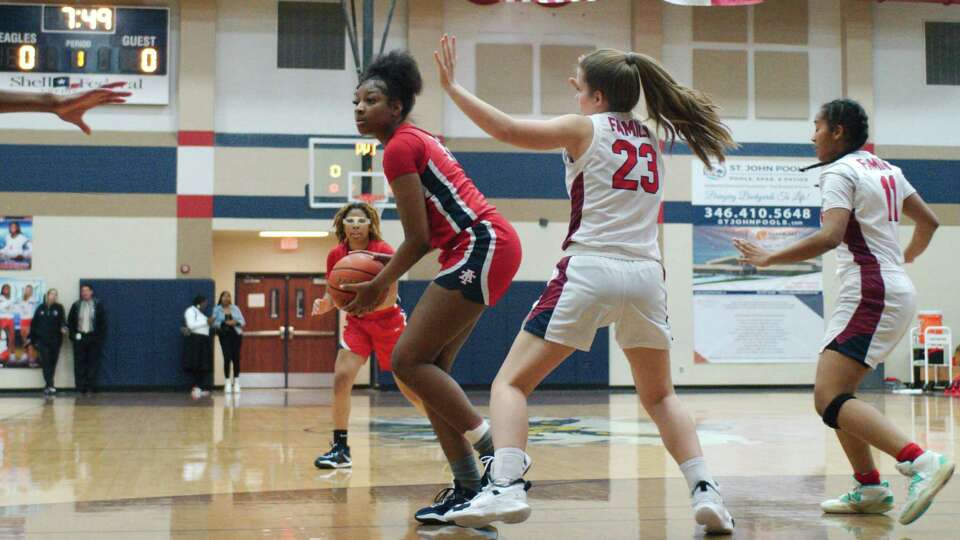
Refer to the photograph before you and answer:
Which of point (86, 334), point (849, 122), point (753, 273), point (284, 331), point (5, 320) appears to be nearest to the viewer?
point (849, 122)

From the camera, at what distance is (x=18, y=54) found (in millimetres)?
18156

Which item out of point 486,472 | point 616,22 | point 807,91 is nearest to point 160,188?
point 616,22

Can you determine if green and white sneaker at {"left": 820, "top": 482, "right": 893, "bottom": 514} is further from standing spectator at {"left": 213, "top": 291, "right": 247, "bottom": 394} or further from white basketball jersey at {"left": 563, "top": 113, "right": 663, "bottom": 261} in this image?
standing spectator at {"left": 213, "top": 291, "right": 247, "bottom": 394}

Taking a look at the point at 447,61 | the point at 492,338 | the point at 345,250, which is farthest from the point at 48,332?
the point at 447,61

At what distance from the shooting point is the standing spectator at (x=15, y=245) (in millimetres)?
18188

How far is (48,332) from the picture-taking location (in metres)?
17.8

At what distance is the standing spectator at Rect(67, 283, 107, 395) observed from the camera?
17.8 metres

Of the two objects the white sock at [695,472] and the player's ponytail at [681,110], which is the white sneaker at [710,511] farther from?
the player's ponytail at [681,110]

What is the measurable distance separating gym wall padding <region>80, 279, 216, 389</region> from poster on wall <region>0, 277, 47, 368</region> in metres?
1.04

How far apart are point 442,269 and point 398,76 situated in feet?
3.01

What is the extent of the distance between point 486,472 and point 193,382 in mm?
14913

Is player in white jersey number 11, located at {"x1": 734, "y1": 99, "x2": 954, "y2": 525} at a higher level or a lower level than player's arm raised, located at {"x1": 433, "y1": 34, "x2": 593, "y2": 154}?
lower

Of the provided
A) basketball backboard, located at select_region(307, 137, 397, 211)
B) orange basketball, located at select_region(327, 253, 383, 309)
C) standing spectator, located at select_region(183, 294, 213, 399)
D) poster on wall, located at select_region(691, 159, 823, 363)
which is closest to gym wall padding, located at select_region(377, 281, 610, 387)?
poster on wall, located at select_region(691, 159, 823, 363)

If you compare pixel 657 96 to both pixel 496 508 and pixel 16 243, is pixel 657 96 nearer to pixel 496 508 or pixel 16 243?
pixel 496 508
